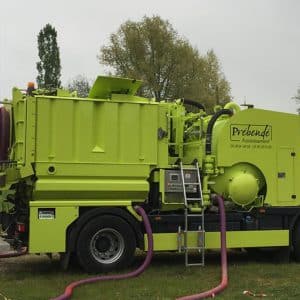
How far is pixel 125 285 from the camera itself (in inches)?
336

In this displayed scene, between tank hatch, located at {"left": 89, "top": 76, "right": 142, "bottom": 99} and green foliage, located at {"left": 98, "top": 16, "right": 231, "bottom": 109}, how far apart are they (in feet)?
86.7

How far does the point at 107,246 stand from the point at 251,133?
10.9ft

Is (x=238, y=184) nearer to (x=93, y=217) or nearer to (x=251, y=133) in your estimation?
(x=251, y=133)

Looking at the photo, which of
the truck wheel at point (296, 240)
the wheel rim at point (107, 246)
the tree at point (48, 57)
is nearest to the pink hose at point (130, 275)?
the wheel rim at point (107, 246)

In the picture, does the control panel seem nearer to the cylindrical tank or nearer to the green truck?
the green truck

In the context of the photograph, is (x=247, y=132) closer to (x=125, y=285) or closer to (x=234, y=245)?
(x=234, y=245)

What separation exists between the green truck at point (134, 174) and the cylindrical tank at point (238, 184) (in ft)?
0.06

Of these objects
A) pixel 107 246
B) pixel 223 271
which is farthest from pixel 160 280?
pixel 107 246

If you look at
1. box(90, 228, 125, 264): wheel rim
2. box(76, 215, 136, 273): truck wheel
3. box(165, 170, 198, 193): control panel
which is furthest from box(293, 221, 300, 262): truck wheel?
box(90, 228, 125, 264): wheel rim

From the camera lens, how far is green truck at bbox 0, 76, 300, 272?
9.46m

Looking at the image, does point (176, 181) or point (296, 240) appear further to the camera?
point (296, 240)

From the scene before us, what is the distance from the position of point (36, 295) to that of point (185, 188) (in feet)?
11.3

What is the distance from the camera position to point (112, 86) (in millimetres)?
10375

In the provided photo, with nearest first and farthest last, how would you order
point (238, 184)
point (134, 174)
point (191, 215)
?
point (134, 174) → point (191, 215) → point (238, 184)
